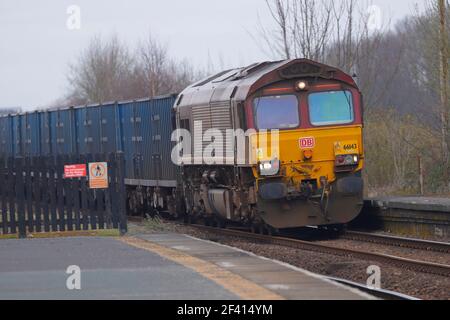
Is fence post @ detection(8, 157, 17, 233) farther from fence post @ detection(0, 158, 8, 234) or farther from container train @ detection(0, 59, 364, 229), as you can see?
container train @ detection(0, 59, 364, 229)

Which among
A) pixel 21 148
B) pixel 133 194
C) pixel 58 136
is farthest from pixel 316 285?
pixel 21 148

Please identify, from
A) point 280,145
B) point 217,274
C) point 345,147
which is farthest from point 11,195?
point 217,274

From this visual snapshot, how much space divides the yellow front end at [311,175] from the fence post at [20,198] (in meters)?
4.29

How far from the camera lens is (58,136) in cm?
3262

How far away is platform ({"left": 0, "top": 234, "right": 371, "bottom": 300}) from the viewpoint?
35.9ft

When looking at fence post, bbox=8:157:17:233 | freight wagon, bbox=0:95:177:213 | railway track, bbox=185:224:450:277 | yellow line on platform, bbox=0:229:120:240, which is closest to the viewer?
railway track, bbox=185:224:450:277

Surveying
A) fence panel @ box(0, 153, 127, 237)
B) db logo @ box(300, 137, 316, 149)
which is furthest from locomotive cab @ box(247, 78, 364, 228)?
fence panel @ box(0, 153, 127, 237)

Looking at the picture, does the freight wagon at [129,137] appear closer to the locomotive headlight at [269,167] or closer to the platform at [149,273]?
the locomotive headlight at [269,167]

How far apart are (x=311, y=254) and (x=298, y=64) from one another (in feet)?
14.0

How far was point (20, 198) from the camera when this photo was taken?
1822 cm

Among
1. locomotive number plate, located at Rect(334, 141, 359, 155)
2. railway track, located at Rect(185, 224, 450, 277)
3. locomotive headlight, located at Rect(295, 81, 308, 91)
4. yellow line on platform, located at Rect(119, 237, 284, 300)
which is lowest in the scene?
railway track, located at Rect(185, 224, 450, 277)

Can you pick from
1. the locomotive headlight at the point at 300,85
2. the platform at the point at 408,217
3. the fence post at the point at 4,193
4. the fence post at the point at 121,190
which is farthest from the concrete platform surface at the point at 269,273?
the platform at the point at 408,217

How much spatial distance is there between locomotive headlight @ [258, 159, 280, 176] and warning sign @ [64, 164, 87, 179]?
328 cm

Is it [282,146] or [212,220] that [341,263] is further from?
[212,220]
